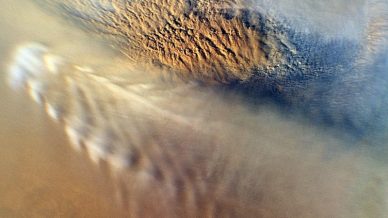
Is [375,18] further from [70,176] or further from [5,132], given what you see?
[5,132]

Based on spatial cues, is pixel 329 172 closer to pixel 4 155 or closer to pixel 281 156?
pixel 281 156

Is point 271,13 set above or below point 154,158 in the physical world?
above

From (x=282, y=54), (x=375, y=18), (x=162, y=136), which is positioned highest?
(x=375, y=18)

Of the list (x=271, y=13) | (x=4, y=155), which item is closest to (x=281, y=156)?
(x=271, y=13)

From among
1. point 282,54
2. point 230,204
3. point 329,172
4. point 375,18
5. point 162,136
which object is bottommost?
point 230,204

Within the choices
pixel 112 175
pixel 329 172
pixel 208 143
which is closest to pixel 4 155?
pixel 112 175

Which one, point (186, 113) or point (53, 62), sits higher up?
point (53, 62)
